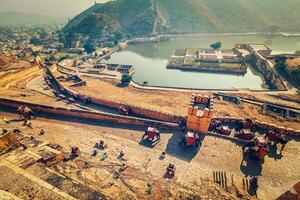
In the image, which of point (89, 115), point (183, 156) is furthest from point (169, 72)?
point (183, 156)

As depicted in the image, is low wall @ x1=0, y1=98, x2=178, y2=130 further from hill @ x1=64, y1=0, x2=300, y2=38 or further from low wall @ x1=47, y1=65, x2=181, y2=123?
hill @ x1=64, y1=0, x2=300, y2=38

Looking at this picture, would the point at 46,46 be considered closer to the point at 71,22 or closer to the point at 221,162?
the point at 221,162

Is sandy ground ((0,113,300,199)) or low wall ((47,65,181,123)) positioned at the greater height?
low wall ((47,65,181,123))

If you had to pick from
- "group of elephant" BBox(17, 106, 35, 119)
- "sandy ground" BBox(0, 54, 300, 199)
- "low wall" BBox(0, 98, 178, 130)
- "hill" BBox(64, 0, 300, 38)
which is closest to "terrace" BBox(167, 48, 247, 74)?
"sandy ground" BBox(0, 54, 300, 199)

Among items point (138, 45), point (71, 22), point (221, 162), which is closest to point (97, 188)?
point (221, 162)

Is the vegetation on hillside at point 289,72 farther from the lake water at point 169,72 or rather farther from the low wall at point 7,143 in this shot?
the low wall at point 7,143

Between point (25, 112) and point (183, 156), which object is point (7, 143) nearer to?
point (25, 112)
